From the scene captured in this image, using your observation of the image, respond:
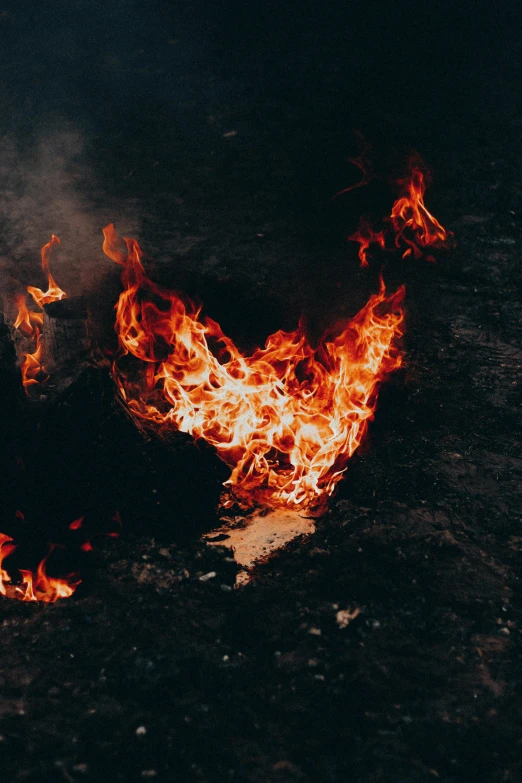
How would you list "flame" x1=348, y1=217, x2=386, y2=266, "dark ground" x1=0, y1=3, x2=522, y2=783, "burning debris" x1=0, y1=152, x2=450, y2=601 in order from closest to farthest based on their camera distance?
"dark ground" x1=0, y1=3, x2=522, y2=783 → "burning debris" x1=0, y1=152, x2=450, y2=601 → "flame" x1=348, y1=217, x2=386, y2=266

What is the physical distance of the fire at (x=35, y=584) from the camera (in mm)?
3760

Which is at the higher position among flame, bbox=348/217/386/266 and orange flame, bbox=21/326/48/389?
orange flame, bbox=21/326/48/389

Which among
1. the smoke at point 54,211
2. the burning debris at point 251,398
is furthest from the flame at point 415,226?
the smoke at point 54,211

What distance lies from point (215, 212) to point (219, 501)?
381 centimetres

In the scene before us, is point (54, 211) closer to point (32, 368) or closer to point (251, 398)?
point (32, 368)

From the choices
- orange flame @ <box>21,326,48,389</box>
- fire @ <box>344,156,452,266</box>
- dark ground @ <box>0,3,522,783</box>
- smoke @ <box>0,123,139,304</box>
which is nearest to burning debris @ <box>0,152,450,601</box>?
orange flame @ <box>21,326,48,389</box>

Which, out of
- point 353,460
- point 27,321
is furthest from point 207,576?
point 27,321

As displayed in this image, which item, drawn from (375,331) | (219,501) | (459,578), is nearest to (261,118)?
(375,331)

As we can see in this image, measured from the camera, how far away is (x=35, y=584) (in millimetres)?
3812

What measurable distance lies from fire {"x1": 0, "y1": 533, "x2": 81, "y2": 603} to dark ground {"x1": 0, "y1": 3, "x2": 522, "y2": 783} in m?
0.17

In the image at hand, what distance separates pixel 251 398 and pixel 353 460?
0.89 m

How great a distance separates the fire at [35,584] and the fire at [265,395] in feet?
3.95

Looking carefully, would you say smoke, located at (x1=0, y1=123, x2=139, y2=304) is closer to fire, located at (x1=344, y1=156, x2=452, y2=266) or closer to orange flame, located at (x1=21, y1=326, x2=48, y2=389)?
orange flame, located at (x1=21, y1=326, x2=48, y2=389)

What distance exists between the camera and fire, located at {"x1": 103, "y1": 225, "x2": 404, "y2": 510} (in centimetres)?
452
